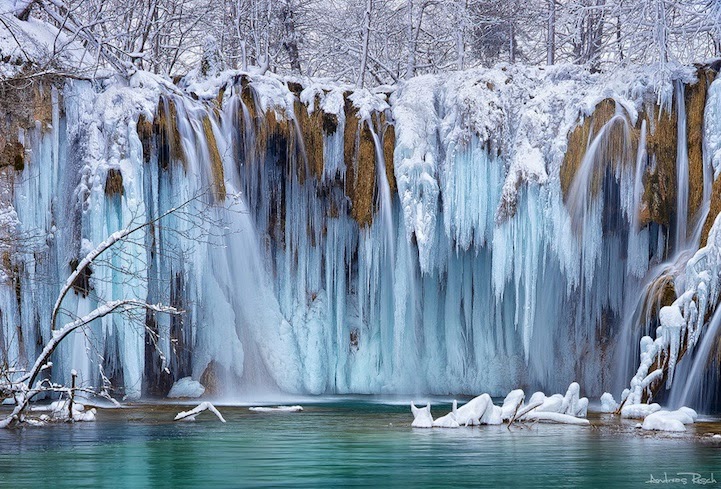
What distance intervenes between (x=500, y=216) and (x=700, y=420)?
5444mm

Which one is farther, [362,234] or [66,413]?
[362,234]

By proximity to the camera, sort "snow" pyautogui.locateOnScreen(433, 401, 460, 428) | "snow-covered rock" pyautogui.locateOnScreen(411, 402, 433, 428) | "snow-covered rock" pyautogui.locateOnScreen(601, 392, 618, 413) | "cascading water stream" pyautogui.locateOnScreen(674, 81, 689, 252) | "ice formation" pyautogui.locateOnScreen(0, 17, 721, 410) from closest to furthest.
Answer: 1. "snow-covered rock" pyautogui.locateOnScreen(411, 402, 433, 428)
2. "snow" pyautogui.locateOnScreen(433, 401, 460, 428)
3. "snow-covered rock" pyautogui.locateOnScreen(601, 392, 618, 413)
4. "ice formation" pyautogui.locateOnScreen(0, 17, 721, 410)
5. "cascading water stream" pyautogui.locateOnScreen(674, 81, 689, 252)

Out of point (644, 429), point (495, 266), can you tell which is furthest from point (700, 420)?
point (495, 266)

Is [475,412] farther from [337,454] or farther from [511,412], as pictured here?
[337,454]

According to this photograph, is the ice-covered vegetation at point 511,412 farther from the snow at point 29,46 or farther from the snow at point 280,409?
the snow at point 29,46

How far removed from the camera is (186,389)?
19844mm

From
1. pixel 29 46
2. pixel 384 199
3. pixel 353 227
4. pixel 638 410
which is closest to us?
pixel 638 410

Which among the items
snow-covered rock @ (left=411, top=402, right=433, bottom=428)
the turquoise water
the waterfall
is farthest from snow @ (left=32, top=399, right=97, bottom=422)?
snow-covered rock @ (left=411, top=402, right=433, bottom=428)

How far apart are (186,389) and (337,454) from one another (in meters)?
9.30

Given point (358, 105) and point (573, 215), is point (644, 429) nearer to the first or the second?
point (573, 215)

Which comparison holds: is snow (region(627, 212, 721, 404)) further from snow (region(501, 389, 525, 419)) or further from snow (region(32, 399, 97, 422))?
snow (region(32, 399, 97, 422))

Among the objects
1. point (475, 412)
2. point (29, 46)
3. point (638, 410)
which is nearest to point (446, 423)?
point (475, 412)

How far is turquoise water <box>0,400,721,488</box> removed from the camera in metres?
9.27

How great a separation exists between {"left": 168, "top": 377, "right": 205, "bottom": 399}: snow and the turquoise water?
16.0 ft
